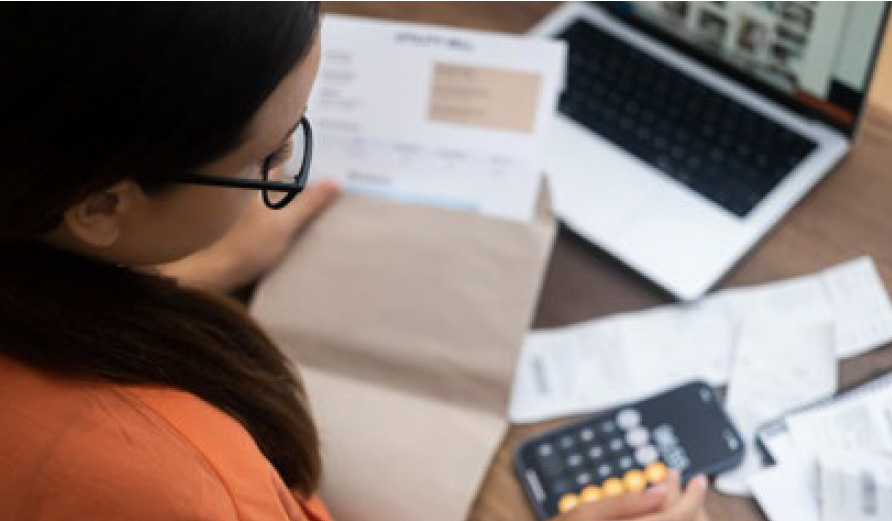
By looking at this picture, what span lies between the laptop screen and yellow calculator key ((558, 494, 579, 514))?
37 centimetres

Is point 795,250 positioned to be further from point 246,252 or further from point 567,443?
Result: point 246,252

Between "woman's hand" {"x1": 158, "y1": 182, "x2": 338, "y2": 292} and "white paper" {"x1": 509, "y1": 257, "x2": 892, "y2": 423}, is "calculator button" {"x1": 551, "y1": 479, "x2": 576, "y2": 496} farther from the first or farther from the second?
"woman's hand" {"x1": 158, "y1": 182, "x2": 338, "y2": 292}

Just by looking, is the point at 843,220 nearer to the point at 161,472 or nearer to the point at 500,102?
the point at 500,102

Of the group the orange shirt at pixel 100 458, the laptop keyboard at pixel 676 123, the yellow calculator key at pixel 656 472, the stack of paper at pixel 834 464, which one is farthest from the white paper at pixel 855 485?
the orange shirt at pixel 100 458

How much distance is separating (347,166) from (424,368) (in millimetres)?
195

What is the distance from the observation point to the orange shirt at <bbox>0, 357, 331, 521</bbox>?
55cm

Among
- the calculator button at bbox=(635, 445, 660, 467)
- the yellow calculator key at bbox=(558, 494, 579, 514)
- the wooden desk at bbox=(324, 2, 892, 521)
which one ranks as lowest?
the yellow calculator key at bbox=(558, 494, 579, 514)

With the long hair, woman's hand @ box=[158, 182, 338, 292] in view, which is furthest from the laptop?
the long hair

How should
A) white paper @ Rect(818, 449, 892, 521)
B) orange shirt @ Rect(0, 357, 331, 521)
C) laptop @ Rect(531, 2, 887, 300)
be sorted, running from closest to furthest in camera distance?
1. orange shirt @ Rect(0, 357, 331, 521)
2. white paper @ Rect(818, 449, 892, 521)
3. laptop @ Rect(531, 2, 887, 300)

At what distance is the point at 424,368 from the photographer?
0.82 meters

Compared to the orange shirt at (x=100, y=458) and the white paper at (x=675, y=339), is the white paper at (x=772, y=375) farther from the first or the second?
the orange shirt at (x=100, y=458)

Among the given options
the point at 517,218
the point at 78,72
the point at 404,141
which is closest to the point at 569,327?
the point at 517,218

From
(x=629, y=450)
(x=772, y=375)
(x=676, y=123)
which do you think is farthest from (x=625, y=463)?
(x=676, y=123)

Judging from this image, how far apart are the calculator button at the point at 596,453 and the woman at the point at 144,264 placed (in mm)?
46
